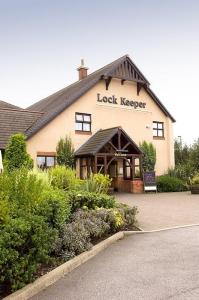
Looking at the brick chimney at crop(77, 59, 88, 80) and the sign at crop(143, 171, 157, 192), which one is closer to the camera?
the sign at crop(143, 171, 157, 192)

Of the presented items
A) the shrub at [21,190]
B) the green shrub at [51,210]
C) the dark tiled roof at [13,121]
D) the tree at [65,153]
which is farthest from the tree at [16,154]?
the shrub at [21,190]

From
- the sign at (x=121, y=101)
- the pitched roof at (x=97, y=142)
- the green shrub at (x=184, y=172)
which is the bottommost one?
the green shrub at (x=184, y=172)

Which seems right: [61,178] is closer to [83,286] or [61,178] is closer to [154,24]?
[154,24]

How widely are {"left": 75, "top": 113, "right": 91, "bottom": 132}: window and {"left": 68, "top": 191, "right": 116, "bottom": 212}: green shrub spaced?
14.8 metres

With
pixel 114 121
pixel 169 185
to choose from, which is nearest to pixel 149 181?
pixel 169 185

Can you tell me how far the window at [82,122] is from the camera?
2602 cm

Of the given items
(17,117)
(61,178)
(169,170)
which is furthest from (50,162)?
(61,178)

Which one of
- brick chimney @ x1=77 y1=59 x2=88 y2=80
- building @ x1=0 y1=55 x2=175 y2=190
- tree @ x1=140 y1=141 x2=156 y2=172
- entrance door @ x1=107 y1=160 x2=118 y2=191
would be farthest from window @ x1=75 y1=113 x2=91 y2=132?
brick chimney @ x1=77 y1=59 x2=88 y2=80

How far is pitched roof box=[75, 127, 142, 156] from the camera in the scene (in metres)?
23.6

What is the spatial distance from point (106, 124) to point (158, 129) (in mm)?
5107

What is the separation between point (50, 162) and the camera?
24984 mm

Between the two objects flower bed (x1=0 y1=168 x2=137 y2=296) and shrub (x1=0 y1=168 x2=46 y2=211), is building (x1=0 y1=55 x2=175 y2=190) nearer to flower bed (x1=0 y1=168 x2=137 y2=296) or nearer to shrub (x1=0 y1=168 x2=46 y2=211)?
flower bed (x1=0 y1=168 x2=137 y2=296)

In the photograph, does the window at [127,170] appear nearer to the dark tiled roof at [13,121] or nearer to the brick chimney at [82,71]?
the dark tiled roof at [13,121]

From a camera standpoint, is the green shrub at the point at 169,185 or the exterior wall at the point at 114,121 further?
the green shrub at the point at 169,185
